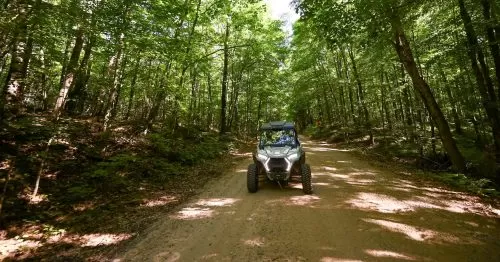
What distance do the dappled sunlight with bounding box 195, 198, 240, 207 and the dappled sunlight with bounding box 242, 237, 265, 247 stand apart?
2440 mm

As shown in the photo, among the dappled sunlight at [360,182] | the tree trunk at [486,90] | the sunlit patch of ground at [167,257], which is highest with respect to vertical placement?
the tree trunk at [486,90]

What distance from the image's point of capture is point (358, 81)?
21375mm

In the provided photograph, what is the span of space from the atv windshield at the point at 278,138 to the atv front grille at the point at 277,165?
2.75ft

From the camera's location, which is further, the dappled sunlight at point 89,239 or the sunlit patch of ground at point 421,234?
the dappled sunlight at point 89,239

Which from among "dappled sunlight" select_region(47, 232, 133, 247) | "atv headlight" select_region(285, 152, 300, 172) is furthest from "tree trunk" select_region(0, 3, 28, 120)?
"atv headlight" select_region(285, 152, 300, 172)

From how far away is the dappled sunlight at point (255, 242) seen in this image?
5613 millimetres

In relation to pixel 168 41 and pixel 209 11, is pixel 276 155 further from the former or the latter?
pixel 209 11

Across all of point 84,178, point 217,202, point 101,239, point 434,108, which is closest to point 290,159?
point 217,202

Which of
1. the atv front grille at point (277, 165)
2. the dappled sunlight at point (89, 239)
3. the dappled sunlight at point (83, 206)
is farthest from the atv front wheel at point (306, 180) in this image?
the dappled sunlight at point (83, 206)

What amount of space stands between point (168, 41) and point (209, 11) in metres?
6.20

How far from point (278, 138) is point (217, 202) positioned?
115 inches

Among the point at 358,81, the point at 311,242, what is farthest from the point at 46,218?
the point at 358,81

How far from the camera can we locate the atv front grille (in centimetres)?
902

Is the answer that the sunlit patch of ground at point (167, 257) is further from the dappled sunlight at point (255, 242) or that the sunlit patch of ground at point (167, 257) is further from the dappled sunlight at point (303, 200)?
the dappled sunlight at point (303, 200)
